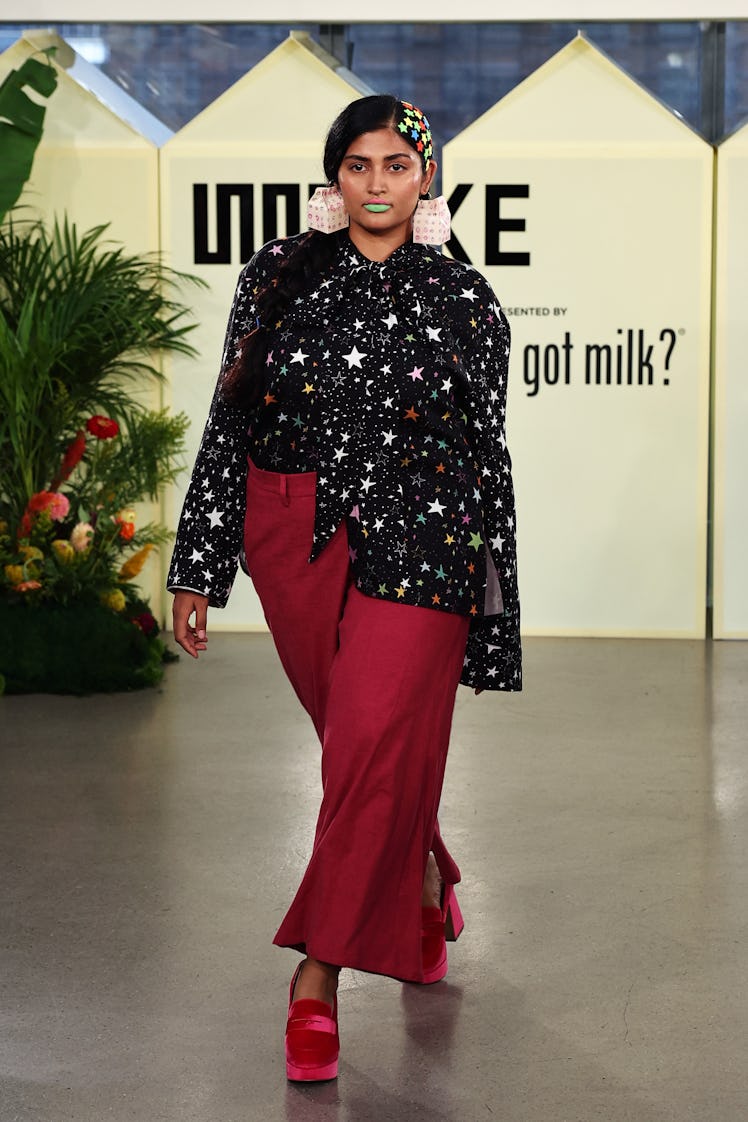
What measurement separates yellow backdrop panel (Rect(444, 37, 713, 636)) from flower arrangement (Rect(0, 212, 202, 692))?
153 cm

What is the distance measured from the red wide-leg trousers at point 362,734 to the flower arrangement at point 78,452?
314 centimetres

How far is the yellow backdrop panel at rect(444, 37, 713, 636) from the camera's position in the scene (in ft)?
22.0

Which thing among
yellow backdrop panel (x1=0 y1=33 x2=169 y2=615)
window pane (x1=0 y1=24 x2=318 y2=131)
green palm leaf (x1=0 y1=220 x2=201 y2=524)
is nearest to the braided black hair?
green palm leaf (x1=0 y1=220 x2=201 y2=524)

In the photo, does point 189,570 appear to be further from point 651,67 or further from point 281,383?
point 651,67

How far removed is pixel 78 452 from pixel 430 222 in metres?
3.76

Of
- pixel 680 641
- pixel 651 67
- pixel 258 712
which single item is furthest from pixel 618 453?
pixel 258 712

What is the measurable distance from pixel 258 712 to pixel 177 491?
197cm

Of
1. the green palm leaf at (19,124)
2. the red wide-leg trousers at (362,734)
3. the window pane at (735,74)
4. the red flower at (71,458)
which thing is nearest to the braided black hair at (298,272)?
the red wide-leg trousers at (362,734)


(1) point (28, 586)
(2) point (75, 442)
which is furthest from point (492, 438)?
(2) point (75, 442)

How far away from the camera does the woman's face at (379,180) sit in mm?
2480

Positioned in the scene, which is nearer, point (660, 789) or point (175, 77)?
point (660, 789)

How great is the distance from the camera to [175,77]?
6.98m

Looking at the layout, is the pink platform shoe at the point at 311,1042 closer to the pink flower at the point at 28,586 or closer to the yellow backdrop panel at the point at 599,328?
the pink flower at the point at 28,586

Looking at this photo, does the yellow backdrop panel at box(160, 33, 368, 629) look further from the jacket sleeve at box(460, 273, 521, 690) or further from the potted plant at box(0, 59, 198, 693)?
the jacket sleeve at box(460, 273, 521, 690)
